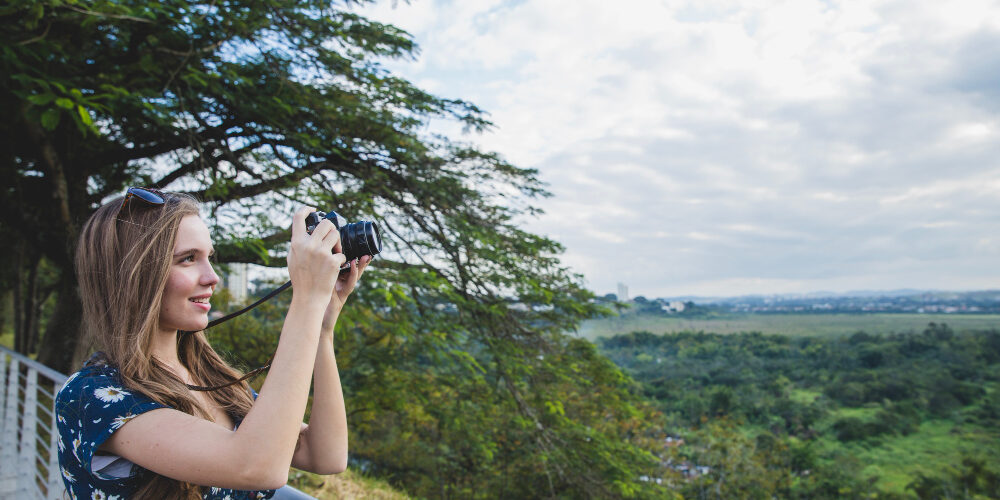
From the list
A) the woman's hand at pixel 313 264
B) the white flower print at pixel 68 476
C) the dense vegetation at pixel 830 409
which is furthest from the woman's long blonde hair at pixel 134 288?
the dense vegetation at pixel 830 409

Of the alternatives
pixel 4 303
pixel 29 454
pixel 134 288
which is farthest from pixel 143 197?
pixel 4 303

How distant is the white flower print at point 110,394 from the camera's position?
36.3 inches

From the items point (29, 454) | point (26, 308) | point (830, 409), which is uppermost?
point (26, 308)

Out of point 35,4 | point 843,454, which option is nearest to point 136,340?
point 35,4

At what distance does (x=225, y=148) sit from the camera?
564 cm

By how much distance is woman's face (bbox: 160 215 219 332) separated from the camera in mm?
1049

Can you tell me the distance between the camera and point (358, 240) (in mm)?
1081

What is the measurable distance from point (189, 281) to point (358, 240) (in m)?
0.31

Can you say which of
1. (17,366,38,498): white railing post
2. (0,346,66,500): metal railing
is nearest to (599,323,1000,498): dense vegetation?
(0,346,66,500): metal railing

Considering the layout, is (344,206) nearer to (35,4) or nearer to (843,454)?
(35,4)

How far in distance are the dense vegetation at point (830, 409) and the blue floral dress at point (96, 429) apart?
23.1 metres

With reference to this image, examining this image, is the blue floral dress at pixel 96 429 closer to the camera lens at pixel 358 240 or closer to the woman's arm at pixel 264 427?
the woman's arm at pixel 264 427

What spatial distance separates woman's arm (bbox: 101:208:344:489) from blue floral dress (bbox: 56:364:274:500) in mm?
21

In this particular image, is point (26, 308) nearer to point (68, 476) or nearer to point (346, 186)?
point (346, 186)
